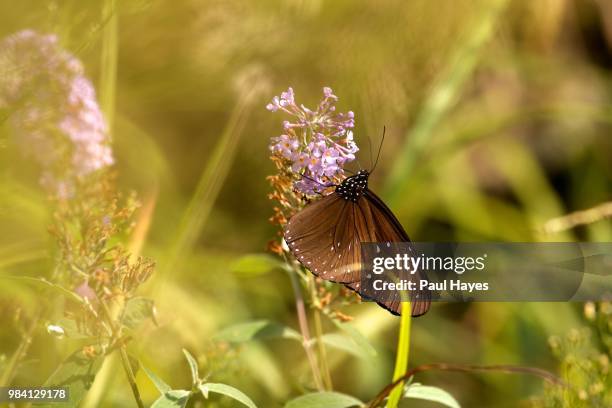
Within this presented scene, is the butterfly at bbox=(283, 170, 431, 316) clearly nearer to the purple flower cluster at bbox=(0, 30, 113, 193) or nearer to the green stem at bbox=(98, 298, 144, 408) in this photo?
the green stem at bbox=(98, 298, 144, 408)

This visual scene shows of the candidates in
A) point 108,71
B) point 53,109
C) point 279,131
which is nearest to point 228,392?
point 53,109

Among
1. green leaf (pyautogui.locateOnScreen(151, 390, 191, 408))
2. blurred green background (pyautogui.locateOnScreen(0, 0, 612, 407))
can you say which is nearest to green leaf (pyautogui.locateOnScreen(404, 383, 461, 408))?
green leaf (pyautogui.locateOnScreen(151, 390, 191, 408))

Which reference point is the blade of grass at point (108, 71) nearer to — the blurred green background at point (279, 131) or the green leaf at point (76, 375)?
the blurred green background at point (279, 131)

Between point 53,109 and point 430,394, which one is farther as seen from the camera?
point 53,109

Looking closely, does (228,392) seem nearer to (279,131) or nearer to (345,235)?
(345,235)

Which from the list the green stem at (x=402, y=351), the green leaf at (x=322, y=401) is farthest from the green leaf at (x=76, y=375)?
the green stem at (x=402, y=351)
